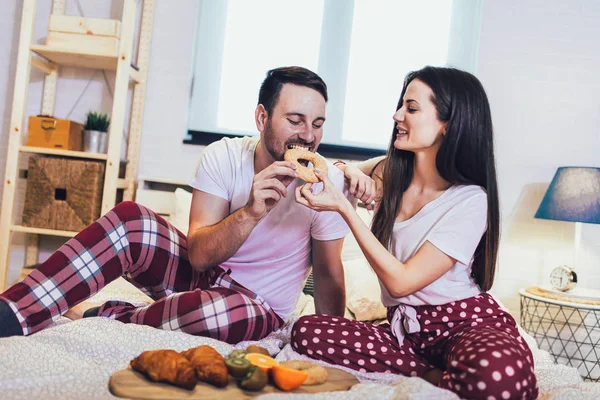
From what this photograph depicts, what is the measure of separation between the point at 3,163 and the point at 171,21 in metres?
1.15

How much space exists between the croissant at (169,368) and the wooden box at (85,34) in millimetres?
1997

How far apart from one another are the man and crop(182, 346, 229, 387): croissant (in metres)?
0.36

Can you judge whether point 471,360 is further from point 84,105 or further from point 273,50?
point 84,105

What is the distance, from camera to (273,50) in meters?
3.15

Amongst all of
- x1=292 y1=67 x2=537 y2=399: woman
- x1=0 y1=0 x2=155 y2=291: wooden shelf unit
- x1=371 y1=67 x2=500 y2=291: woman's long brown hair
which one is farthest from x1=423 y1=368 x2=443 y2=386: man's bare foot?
x1=0 y1=0 x2=155 y2=291: wooden shelf unit

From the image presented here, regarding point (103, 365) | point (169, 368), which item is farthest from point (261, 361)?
point (103, 365)

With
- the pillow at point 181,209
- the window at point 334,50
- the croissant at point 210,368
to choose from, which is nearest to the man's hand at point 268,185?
the croissant at point 210,368

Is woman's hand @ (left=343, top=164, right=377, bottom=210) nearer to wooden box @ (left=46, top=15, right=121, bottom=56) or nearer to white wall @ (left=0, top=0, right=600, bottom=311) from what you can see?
wooden box @ (left=46, top=15, right=121, bottom=56)

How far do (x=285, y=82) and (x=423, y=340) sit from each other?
0.83 metres

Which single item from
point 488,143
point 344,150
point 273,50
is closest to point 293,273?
point 488,143

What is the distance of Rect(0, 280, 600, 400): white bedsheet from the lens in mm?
1057

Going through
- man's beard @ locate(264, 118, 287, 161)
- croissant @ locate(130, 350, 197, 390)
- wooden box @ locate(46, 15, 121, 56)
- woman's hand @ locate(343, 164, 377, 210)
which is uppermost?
wooden box @ locate(46, 15, 121, 56)

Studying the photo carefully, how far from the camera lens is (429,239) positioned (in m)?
1.48

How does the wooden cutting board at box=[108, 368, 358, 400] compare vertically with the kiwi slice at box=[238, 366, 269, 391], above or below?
below
